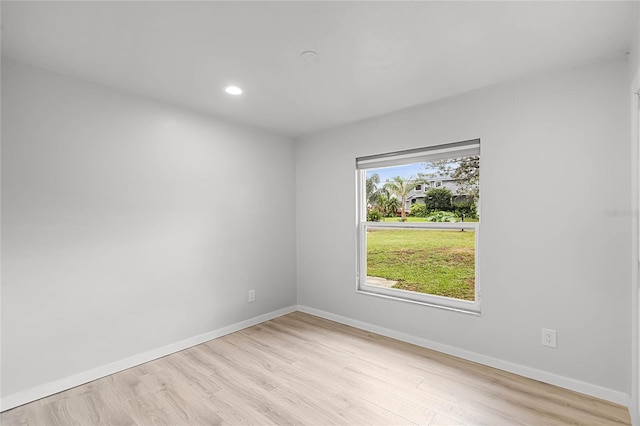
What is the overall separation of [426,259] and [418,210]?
510mm

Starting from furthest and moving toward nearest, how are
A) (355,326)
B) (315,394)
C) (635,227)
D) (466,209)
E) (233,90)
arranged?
(355,326) < (466,209) < (233,90) < (315,394) < (635,227)

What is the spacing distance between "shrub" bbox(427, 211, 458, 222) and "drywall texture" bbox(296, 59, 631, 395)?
343 millimetres

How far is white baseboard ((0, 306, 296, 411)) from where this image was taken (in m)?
2.09

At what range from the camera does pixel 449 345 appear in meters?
2.84

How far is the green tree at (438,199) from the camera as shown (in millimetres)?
3031

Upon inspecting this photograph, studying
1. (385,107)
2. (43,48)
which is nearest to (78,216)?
(43,48)

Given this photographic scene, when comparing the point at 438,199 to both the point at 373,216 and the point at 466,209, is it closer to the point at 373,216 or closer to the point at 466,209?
the point at 466,209

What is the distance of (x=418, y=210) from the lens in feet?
10.6

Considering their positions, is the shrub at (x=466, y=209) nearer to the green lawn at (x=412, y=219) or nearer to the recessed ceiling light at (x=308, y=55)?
the green lawn at (x=412, y=219)

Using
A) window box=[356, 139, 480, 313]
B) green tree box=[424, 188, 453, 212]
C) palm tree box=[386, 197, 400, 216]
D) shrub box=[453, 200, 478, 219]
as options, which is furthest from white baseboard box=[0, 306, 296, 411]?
shrub box=[453, 200, 478, 219]

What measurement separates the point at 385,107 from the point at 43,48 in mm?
2614

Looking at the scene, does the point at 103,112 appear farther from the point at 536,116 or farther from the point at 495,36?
the point at 536,116

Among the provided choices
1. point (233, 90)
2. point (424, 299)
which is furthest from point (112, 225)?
point (424, 299)

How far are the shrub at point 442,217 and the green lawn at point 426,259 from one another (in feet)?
0.38
